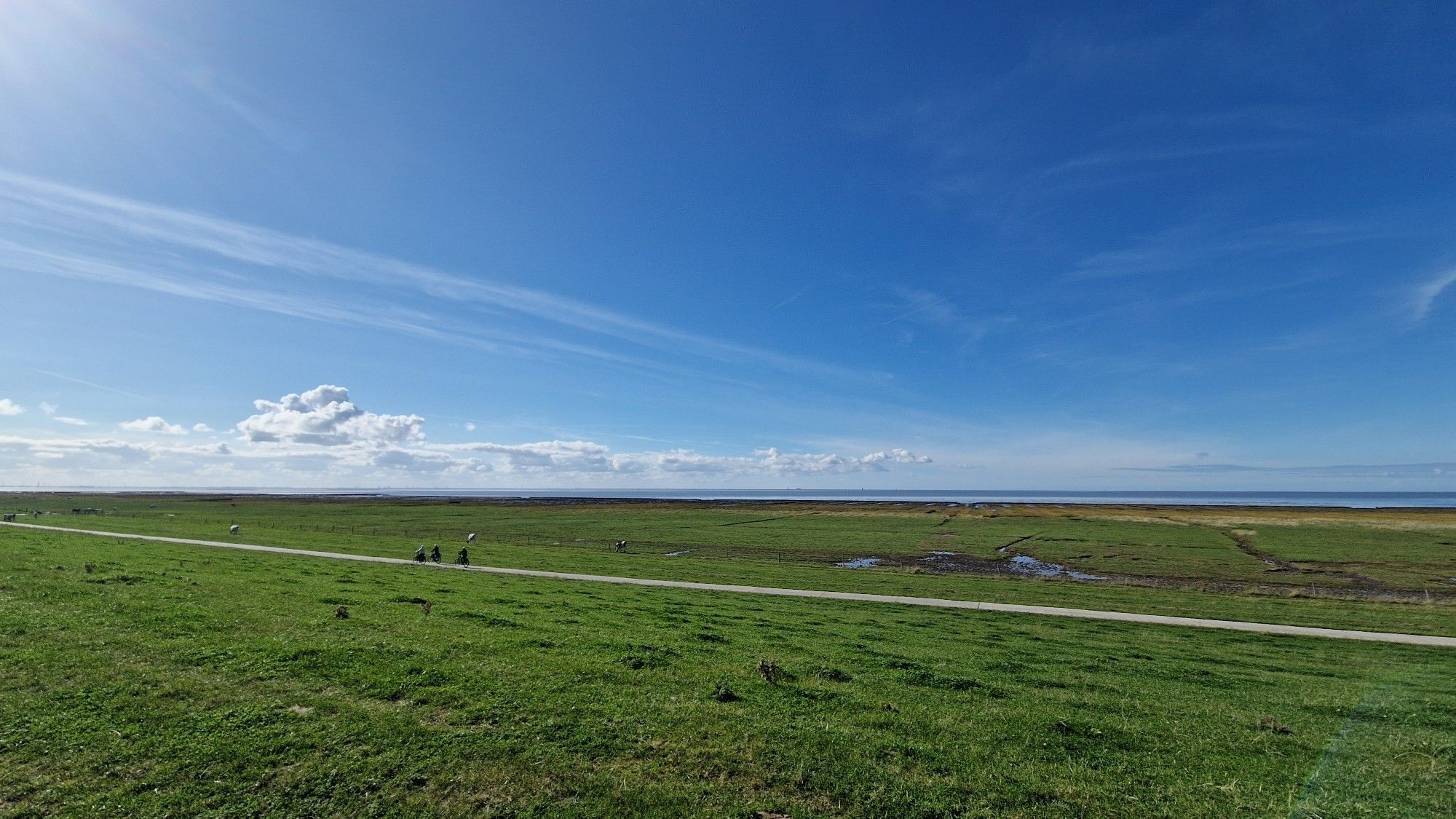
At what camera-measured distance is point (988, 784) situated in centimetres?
877

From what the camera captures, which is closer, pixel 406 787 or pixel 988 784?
pixel 406 787

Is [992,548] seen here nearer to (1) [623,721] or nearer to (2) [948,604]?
(2) [948,604]

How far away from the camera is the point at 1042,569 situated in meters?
60.9

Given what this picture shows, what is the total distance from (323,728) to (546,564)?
3529 centimetres

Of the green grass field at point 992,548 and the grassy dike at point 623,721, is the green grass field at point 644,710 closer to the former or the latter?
the grassy dike at point 623,721

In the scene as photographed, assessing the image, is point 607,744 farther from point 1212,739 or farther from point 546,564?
point 546,564

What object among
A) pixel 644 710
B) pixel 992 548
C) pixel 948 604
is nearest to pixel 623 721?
pixel 644 710

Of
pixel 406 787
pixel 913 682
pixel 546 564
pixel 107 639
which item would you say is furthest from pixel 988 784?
pixel 546 564

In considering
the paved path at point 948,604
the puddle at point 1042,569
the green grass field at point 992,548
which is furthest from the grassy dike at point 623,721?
the puddle at point 1042,569

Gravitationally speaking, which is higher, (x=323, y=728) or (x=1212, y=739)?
(x=323, y=728)

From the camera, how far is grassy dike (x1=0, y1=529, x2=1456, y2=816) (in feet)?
26.1

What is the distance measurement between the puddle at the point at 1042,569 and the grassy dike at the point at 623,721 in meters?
38.9

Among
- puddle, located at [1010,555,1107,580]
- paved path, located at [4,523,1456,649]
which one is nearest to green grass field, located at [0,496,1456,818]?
paved path, located at [4,523,1456,649]

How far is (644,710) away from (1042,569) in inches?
2448
